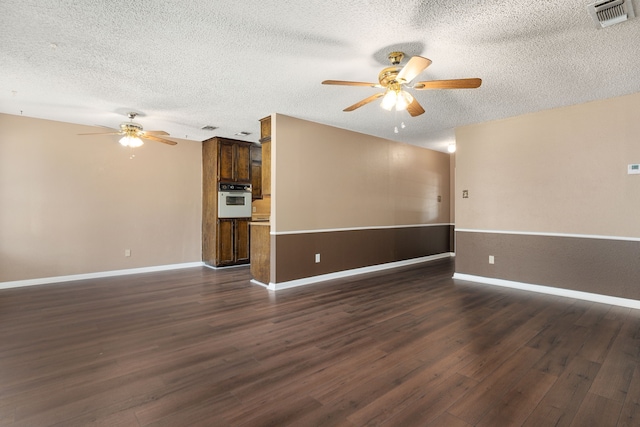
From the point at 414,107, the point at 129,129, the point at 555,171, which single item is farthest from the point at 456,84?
the point at 129,129

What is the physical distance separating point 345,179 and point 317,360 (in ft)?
11.5

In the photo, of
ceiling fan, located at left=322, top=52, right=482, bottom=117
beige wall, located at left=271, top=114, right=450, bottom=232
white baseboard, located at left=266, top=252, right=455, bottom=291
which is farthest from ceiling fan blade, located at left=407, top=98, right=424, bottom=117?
white baseboard, located at left=266, top=252, right=455, bottom=291

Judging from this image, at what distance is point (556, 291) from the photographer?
4168 millimetres

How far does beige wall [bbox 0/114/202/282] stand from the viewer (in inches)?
180

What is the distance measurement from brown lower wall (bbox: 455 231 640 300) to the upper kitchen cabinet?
437cm

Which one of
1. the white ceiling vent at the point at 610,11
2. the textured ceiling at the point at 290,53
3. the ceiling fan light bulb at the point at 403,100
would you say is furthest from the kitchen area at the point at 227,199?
the white ceiling vent at the point at 610,11

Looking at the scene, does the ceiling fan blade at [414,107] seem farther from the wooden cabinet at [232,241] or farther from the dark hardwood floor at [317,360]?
the wooden cabinet at [232,241]

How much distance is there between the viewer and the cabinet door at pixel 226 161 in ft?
19.9

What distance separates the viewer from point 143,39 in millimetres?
2498

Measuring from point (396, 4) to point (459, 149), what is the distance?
3.62 meters

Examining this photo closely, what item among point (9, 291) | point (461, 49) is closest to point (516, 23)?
point (461, 49)

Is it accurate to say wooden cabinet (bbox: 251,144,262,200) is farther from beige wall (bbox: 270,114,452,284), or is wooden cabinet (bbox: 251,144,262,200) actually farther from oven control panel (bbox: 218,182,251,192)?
beige wall (bbox: 270,114,452,284)

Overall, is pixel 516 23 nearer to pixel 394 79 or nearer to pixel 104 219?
pixel 394 79

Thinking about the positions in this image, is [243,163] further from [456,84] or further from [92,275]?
[456,84]
